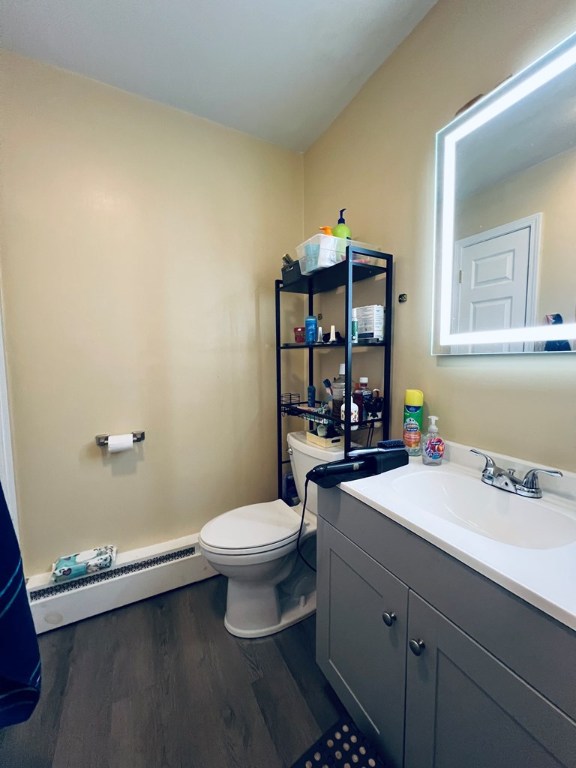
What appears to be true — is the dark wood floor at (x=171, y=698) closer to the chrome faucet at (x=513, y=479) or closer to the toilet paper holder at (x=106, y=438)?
the toilet paper holder at (x=106, y=438)

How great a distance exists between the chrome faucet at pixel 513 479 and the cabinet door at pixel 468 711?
41cm

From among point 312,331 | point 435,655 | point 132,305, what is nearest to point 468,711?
point 435,655

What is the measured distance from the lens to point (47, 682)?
115cm

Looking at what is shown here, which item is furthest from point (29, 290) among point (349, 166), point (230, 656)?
point (230, 656)

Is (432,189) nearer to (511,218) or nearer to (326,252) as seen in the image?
(511,218)

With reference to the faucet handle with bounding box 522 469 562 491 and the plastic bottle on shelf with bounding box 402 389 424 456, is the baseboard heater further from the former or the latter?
the faucet handle with bounding box 522 469 562 491

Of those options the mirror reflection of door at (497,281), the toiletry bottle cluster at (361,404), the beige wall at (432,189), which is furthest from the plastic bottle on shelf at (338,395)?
the mirror reflection of door at (497,281)

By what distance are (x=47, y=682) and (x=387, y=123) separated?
8.44 feet

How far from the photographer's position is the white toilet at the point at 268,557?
4.03ft

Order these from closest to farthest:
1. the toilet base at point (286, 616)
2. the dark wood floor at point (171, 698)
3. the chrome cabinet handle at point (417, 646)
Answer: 1. the chrome cabinet handle at point (417, 646)
2. the dark wood floor at point (171, 698)
3. the toilet base at point (286, 616)

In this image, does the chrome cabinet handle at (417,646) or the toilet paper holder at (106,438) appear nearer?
the chrome cabinet handle at (417,646)

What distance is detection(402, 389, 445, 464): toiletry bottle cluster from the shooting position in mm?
1089

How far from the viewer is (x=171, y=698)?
1088 millimetres

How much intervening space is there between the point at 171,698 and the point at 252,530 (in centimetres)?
59
